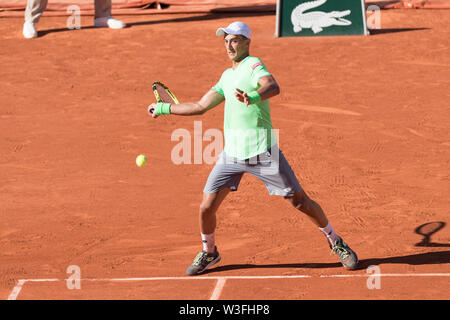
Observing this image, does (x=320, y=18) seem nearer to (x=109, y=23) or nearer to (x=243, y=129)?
(x=109, y=23)

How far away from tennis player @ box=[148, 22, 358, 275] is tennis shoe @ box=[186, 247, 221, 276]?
0.38 m

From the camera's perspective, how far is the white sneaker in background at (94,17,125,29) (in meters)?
18.0

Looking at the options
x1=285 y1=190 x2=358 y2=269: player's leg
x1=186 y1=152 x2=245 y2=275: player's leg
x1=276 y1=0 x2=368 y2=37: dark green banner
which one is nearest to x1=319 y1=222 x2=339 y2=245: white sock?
x1=285 y1=190 x2=358 y2=269: player's leg

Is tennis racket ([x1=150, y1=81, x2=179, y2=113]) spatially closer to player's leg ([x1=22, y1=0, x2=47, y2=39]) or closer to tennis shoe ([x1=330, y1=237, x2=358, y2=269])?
tennis shoe ([x1=330, y1=237, x2=358, y2=269])

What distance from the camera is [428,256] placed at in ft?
26.0

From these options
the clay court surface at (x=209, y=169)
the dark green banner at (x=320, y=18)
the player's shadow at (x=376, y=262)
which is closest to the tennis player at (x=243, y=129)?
the player's shadow at (x=376, y=262)

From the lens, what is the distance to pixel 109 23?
18.0 metres

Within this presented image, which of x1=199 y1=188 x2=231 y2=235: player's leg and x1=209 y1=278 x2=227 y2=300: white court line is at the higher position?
x1=199 y1=188 x2=231 y2=235: player's leg

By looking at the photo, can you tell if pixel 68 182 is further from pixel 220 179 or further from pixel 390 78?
pixel 390 78

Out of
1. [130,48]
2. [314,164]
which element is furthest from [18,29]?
[314,164]

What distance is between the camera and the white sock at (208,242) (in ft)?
25.4

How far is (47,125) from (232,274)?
18.4 ft

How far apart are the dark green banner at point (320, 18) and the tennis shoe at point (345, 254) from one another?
9586 millimetres

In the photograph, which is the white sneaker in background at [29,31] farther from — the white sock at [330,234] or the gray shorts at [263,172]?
the white sock at [330,234]
